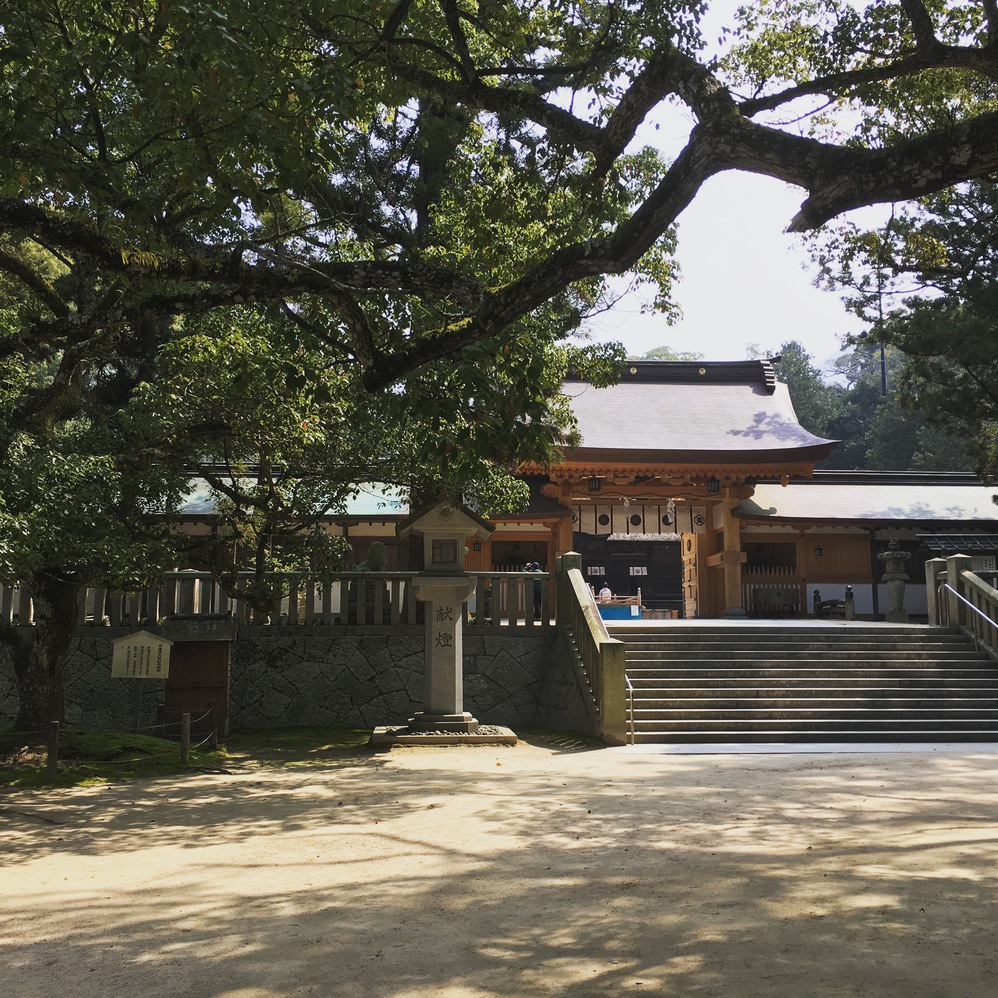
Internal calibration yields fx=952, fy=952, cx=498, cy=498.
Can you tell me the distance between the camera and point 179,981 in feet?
12.4

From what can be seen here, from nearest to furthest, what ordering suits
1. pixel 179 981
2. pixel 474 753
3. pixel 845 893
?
1. pixel 179 981
2. pixel 845 893
3. pixel 474 753

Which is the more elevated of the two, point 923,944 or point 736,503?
point 736,503

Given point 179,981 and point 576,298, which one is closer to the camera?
point 179,981

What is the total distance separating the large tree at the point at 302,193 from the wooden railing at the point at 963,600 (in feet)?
24.8

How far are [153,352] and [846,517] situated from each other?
1576 cm

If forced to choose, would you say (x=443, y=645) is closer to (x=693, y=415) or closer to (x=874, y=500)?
(x=693, y=415)

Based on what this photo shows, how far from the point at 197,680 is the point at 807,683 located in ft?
27.4

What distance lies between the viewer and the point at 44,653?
418 inches

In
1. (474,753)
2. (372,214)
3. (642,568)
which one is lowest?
(474,753)

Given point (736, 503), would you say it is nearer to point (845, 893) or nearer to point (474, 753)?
point (474, 753)

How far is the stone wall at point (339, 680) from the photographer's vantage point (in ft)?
45.5

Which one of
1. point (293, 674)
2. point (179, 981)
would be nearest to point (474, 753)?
point (293, 674)

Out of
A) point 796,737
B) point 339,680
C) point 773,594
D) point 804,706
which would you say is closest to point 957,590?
point 804,706

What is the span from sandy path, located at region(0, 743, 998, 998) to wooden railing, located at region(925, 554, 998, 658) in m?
6.71
